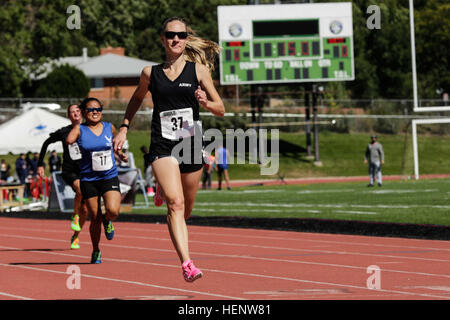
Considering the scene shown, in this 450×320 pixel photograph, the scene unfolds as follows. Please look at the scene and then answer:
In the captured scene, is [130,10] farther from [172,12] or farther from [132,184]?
[132,184]

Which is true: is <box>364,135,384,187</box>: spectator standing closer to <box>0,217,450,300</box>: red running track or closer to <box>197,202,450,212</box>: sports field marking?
<box>197,202,450,212</box>: sports field marking

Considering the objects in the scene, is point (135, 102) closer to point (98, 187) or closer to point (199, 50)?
point (199, 50)

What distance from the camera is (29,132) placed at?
29.2 m

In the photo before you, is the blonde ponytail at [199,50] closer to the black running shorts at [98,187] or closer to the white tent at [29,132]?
the black running shorts at [98,187]

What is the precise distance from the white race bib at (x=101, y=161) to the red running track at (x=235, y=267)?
1156mm

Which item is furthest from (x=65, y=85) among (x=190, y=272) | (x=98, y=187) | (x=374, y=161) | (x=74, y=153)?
(x=190, y=272)

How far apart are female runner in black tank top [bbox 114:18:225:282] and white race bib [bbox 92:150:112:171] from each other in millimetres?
3296

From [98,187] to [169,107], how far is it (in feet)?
12.4

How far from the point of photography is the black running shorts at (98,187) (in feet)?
40.3

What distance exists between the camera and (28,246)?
1560cm

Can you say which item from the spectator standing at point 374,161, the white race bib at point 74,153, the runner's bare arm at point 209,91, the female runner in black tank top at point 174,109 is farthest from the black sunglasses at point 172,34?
the spectator standing at point 374,161

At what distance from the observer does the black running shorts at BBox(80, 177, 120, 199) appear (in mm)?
12281
